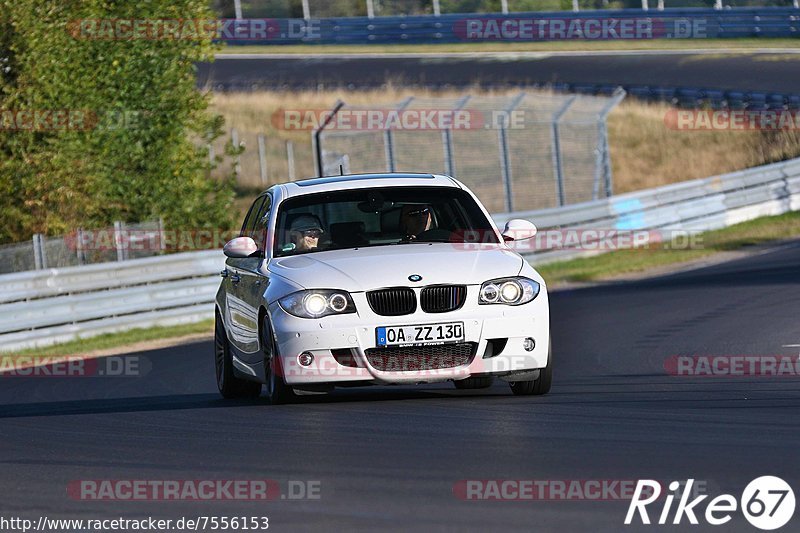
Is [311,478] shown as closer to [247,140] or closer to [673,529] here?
[673,529]

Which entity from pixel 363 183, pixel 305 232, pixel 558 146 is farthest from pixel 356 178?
pixel 558 146

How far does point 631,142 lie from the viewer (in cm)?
4094

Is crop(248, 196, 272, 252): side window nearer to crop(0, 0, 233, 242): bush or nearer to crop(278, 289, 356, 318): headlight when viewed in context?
crop(278, 289, 356, 318): headlight

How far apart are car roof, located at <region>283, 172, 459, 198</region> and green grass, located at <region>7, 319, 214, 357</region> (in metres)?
9.03

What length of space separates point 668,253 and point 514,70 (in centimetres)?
2219

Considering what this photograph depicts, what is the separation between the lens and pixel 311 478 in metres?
7.07

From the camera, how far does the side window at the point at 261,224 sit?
36.7 feet

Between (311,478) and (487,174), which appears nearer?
(311,478)

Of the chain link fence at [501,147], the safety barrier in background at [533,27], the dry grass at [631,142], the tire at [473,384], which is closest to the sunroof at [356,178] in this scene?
the tire at [473,384]

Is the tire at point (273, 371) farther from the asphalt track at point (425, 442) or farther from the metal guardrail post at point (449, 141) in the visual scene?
the metal guardrail post at point (449, 141)

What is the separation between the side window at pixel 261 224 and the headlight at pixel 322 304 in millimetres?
1419

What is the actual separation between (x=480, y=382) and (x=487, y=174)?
83.5ft

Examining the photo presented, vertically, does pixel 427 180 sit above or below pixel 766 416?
above

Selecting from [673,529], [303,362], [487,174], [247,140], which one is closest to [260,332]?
[303,362]
